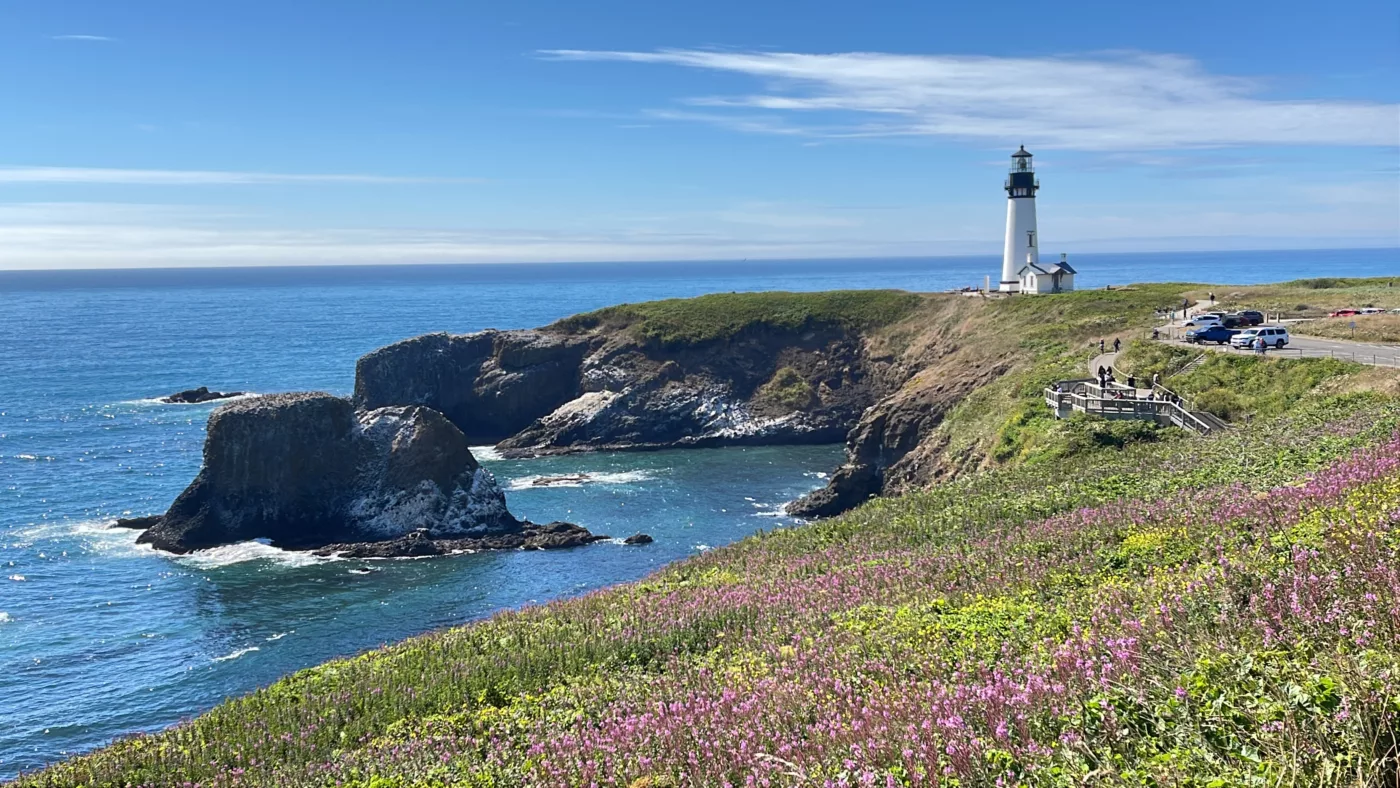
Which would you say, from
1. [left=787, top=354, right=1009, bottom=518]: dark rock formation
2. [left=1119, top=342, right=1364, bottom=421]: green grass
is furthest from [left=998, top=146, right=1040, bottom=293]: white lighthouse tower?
[left=1119, top=342, right=1364, bottom=421]: green grass

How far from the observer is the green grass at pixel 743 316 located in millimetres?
85812

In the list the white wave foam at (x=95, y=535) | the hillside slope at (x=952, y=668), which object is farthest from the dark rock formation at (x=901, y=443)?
the white wave foam at (x=95, y=535)

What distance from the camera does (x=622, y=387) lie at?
78688 millimetres

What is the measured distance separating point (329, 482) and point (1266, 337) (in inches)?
1797

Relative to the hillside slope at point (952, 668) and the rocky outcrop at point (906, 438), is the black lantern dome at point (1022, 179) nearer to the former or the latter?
the rocky outcrop at point (906, 438)

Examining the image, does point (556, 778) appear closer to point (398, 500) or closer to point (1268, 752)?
point (1268, 752)

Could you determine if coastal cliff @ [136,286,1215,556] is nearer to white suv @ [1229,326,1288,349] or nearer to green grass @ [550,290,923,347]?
green grass @ [550,290,923,347]

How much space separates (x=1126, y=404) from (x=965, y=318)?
44841 mm

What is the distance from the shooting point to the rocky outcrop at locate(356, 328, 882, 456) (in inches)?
2965

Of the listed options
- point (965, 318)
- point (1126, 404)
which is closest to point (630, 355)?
point (965, 318)

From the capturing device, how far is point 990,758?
6.39 meters

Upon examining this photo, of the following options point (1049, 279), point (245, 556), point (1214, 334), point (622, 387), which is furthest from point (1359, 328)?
point (245, 556)

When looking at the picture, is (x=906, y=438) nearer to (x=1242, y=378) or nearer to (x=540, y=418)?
(x=1242, y=378)

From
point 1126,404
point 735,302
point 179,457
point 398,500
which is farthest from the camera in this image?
point 735,302
